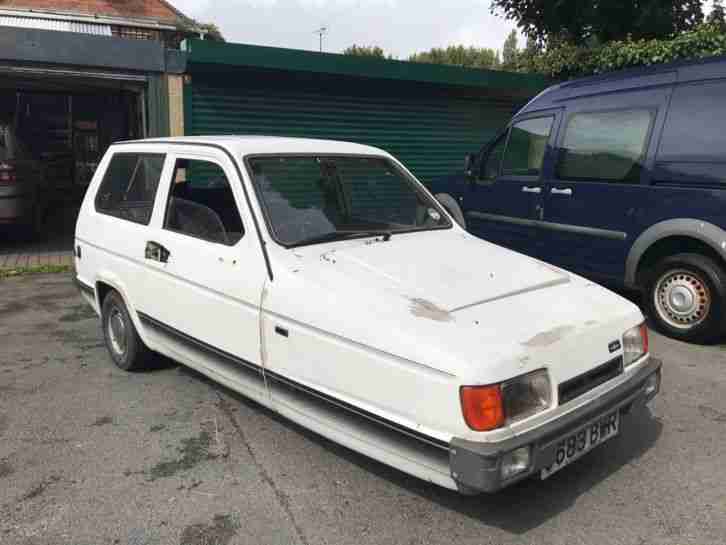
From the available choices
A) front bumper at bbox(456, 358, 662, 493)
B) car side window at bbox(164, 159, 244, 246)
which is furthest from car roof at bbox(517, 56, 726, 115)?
car side window at bbox(164, 159, 244, 246)

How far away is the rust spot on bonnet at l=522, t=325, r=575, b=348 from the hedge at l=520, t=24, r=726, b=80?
9058 mm

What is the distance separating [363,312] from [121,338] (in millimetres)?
2612

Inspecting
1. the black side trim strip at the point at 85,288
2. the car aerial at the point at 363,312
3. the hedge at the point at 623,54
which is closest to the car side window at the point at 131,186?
the car aerial at the point at 363,312

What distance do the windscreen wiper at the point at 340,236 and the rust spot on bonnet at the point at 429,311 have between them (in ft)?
2.76

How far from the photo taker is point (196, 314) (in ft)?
12.3

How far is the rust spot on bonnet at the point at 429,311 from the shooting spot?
2.76 meters

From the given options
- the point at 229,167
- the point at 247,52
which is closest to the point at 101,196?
the point at 229,167

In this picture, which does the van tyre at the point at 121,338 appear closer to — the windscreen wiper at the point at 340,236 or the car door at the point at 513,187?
the windscreen wiper at the point at 340,236

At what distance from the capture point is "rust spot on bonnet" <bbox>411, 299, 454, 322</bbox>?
9.06 ft

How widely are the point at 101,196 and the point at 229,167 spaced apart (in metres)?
1.71

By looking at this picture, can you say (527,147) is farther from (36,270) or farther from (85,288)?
(36,270)

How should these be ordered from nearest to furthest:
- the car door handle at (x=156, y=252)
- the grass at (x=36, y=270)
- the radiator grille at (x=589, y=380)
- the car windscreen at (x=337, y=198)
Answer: the radiator grille at (x=589, y=380) < the car windscreen at (x=337, y=198) < the car door handle at (x=156, y=252) < the grass at (x=36, y=270)

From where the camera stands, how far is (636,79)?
235 inches

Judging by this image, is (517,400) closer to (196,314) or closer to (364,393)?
(364,393)
